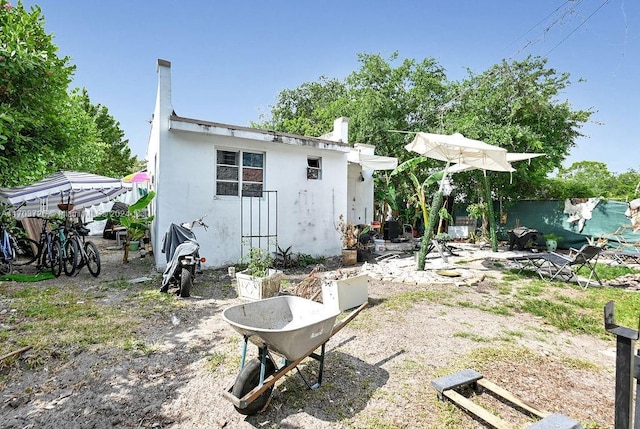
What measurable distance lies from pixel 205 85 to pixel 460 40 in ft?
30.9

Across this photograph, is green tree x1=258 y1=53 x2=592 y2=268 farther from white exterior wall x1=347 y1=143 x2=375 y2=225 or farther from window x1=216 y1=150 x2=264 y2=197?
window x1=216 y1=150 x2=264 y2=197

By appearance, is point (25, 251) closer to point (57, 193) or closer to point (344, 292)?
point (57, 193)

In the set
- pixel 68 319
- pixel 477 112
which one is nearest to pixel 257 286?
pixel 68 319

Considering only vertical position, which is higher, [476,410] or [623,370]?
[623,370]

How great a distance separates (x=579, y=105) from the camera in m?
12.6

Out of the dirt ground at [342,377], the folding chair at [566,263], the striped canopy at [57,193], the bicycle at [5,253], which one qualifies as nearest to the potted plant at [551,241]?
the folding chair at [566,263]

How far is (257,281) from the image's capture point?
242 inches

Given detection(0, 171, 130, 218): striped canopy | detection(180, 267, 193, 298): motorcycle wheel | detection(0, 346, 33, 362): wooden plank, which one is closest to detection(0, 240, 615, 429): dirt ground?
detection(0, 346, 33, 362): wooden plank

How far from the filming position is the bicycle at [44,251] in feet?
25.5

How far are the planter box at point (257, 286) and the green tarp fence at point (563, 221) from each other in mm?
11843

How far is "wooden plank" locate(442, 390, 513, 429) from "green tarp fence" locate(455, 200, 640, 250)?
1179cm

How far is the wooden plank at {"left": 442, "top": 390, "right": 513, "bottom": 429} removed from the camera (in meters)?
2.61

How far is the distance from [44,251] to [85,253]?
1.45m

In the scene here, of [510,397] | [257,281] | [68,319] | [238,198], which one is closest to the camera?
[510,397]
